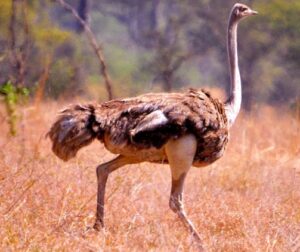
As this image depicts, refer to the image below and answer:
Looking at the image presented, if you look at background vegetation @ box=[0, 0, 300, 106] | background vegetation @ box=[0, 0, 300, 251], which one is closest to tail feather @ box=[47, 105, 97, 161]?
background vegetation @ box=[0, 0, 300, 251]

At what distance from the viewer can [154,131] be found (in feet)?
19.8

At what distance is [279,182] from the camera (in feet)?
27.3

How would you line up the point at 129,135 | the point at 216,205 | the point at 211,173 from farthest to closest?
1. the point at 211,173
2. the point at 216,205
3. the point at 129,135

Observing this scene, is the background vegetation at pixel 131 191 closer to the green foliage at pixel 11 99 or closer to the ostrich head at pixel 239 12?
the green foliage at pixel 11 99

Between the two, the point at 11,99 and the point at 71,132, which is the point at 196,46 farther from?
the point at 71,132

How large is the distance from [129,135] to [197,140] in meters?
0.40

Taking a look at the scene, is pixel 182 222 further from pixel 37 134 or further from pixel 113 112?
pixel 37 134

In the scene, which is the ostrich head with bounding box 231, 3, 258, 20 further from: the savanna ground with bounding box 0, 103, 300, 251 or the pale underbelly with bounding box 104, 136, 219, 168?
the pale underbelly with bounding box 104, 136, 219, 168

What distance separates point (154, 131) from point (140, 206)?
1.20 m

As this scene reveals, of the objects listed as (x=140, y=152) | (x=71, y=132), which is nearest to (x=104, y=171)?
(x=140, y=152)

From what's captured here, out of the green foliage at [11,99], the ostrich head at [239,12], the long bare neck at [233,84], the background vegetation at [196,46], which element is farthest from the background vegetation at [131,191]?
the background vegetation at [196,46]

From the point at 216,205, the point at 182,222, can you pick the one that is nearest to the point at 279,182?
the point at 216,205

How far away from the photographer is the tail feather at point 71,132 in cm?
604

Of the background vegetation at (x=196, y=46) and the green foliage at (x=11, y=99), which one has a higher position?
the green foliage at (x=11, y=99)
